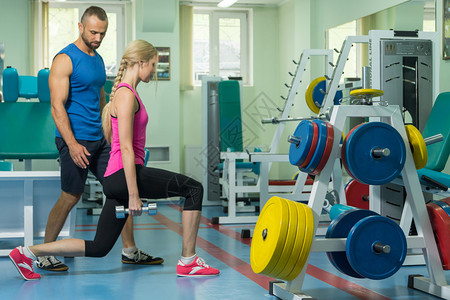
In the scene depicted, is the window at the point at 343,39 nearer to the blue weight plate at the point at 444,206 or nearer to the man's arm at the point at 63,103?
the blue weight plate at the point at 444,206

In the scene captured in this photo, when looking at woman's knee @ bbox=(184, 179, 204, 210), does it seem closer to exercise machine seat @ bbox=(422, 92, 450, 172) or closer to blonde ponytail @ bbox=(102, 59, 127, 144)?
blonde ponytail @ bbox=(102, 59, 127, 144)

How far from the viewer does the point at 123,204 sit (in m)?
3.12

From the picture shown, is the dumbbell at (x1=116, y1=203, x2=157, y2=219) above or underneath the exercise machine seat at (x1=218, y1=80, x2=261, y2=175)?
underneath

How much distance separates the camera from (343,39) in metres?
7.18

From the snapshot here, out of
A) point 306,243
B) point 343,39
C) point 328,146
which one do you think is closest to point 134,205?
point 306,243

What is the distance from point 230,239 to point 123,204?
75.5 inches

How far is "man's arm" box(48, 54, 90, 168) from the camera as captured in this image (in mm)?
3375

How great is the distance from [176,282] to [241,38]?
6.34 m

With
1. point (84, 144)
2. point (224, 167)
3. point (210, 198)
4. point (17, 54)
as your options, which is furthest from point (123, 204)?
point (17, 54)

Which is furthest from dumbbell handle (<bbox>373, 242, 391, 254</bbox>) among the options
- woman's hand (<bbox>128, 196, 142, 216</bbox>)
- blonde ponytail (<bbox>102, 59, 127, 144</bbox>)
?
blonde ponytail (<bbox>102, 59, 127, 144</bbox>)

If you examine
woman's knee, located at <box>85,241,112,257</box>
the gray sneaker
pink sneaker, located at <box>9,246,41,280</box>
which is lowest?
the gray sneaker

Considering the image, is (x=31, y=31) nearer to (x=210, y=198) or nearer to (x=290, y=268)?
(x=210, y=198)

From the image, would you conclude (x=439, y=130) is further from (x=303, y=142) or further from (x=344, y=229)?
(x=303, y=142)

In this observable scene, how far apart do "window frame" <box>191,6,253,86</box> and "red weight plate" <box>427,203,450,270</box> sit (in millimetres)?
6171
